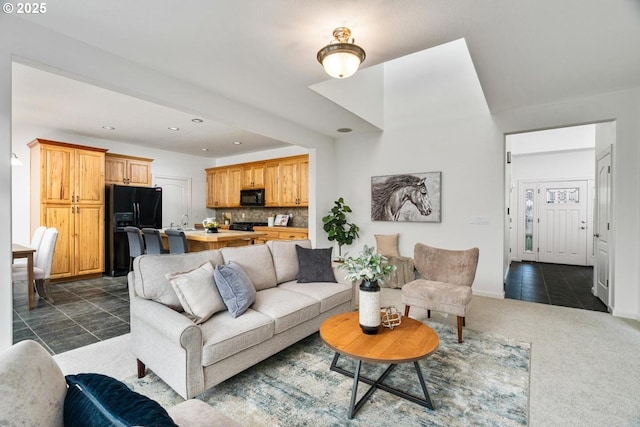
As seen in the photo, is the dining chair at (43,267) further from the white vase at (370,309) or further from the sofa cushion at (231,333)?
the white vase at (370,309)

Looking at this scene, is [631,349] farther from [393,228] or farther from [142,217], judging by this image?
[142,217]

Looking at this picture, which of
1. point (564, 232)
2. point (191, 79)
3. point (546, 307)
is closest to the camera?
point (191, 79)

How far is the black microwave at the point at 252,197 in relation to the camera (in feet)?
23.1

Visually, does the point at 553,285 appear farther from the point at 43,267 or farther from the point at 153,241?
the point at 43,267

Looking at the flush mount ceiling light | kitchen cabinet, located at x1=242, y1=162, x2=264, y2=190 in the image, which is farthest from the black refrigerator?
the flush mount ceiling light

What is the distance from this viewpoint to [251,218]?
7855 millimetres

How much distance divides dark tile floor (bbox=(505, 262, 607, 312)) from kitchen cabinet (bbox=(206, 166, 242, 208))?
5981 millimetres

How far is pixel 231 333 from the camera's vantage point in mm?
2094

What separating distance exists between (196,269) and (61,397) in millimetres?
1656

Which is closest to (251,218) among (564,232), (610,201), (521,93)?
(521,93)

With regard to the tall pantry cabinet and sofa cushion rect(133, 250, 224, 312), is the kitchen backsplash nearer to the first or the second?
the tall pantry cabinet

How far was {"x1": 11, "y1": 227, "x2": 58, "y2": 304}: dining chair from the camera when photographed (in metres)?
3.97

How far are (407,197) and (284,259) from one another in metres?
2.63

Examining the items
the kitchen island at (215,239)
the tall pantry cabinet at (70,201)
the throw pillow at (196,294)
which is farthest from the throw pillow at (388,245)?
the tall pantry cabinet at (70,201)
